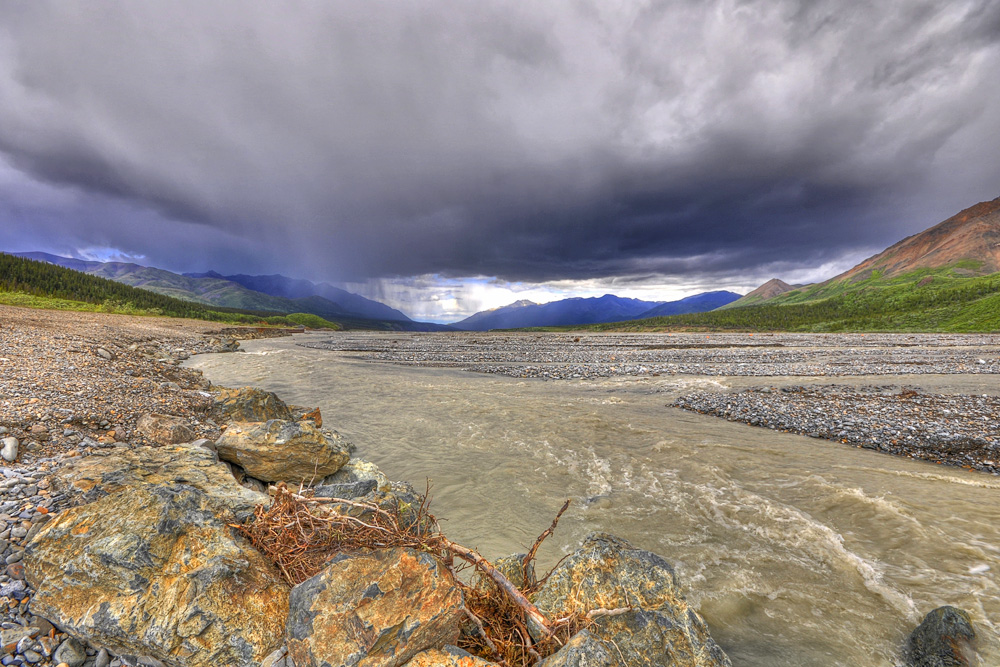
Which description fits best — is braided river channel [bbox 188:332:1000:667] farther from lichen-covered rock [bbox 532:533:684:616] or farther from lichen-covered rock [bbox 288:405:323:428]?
lichen-covered rock [bbox 532:533:684:616]

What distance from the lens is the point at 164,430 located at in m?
9.55

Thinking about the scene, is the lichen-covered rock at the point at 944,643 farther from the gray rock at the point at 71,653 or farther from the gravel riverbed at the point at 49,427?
the gray rock at the point at 71,653

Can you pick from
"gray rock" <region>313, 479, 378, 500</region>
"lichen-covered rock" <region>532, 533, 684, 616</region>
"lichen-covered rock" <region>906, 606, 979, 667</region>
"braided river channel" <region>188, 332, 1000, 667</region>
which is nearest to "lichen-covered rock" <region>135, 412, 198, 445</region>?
"braided river channel" <region>188, 332, 1000, 667</region>

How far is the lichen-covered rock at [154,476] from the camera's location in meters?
5.53

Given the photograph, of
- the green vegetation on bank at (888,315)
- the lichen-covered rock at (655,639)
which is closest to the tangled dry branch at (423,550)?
the lichen-covered rock at (655,639)

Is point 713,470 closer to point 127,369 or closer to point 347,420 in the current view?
point 347,420

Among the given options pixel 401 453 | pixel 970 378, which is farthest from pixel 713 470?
pixel 970 378

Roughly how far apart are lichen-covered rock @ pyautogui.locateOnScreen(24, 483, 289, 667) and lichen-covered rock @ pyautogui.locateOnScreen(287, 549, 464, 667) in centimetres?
93

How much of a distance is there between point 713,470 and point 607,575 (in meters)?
10.0

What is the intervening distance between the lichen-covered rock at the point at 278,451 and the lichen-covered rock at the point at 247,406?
17.2 feet

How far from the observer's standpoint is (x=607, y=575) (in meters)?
4.71

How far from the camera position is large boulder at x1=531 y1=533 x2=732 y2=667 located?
349 centimetres

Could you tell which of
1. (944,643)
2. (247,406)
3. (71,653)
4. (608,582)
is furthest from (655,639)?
(247,406)

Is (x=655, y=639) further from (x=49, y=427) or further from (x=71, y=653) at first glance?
(x=49, y=427)
